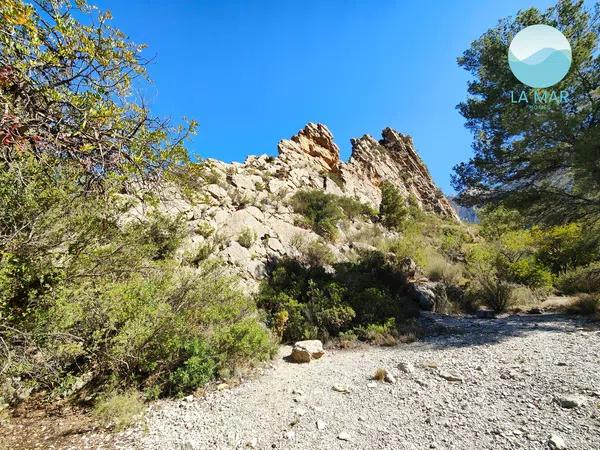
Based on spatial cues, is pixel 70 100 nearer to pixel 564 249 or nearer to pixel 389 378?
pixel 389 378

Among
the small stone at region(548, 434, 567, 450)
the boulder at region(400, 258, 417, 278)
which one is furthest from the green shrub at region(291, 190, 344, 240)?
the small stone at region(548, 434, 567, 450)

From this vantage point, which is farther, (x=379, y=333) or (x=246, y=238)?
(x=246, y=238)

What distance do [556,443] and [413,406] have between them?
121cm

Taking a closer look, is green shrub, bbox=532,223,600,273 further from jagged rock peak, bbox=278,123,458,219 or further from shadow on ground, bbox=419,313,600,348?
jagged rock peak, bbox=278,123,458,219

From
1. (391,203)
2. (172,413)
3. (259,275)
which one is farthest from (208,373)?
(391,203)

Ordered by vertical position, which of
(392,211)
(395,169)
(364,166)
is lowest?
A: (392,211)

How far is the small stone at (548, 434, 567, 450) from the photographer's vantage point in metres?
2.40

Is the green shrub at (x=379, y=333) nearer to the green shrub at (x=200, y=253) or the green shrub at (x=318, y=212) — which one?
the green shrub at (x=200, y=253)

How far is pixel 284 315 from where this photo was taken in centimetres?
628

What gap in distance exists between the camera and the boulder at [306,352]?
16.6ft

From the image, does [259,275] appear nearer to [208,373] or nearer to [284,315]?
[284,315]

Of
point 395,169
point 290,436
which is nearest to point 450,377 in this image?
point 290,436

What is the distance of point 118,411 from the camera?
11.0 ft

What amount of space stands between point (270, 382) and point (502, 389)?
286 centimetres
